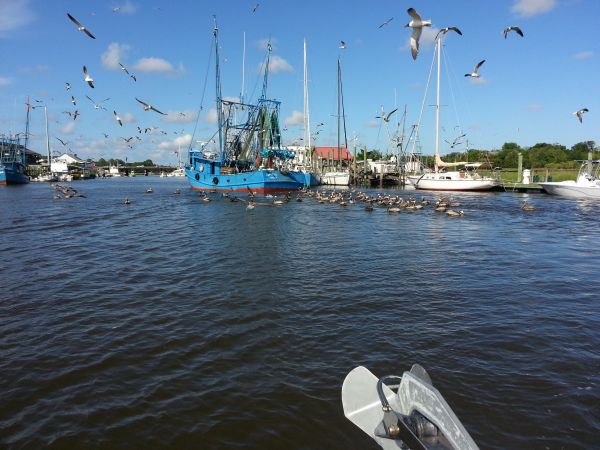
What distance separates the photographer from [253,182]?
6056 centimetres

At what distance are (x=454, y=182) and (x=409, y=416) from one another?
204 feet

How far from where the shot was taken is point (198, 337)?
948cm

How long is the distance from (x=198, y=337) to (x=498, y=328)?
7047 mm

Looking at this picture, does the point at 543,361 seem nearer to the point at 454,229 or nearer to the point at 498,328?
the point at 498,328

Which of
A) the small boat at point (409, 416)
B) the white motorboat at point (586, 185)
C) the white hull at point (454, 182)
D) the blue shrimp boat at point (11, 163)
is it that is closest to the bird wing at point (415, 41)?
the small boat at point (409, 416)

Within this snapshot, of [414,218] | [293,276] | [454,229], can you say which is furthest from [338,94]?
[293,276]

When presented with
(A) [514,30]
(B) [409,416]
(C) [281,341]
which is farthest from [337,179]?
(B) [409,416]

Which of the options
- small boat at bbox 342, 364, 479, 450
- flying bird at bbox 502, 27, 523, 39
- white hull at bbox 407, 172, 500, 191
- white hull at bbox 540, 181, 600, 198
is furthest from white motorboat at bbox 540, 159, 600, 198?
small boat at bbox 342, 364, 479, 450

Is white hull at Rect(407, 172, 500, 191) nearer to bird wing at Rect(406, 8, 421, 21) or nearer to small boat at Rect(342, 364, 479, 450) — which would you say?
bird wing at Rect(406, 8, 421, 21)

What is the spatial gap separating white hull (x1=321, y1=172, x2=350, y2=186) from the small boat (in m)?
77.5

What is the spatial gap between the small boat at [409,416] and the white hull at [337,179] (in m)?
77.5

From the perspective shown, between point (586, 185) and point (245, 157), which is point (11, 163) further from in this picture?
point (586, 185)

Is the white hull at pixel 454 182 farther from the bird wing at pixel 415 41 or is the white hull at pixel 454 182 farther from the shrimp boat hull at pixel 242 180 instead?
the bird wing at pixel 415 41

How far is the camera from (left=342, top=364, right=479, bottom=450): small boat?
4828mm
